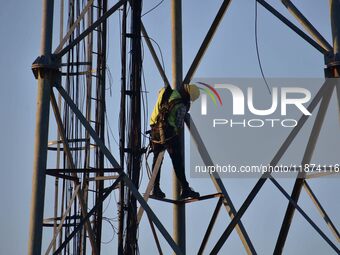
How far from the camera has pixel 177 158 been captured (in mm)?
12414

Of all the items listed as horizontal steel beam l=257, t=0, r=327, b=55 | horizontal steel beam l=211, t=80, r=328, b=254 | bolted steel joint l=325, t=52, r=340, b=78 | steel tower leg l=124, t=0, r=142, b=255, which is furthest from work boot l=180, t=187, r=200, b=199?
horizontal steel beam l=257, t=0, r=327, b=55

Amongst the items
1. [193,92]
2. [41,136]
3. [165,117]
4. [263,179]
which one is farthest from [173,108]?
[41,136]

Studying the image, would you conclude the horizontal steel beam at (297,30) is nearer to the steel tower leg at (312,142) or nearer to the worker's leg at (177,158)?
the steel tower leg at (312,142)

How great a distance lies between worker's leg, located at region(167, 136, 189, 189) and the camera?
1236 centimetres

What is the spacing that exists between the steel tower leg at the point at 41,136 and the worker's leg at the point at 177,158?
2911 mm

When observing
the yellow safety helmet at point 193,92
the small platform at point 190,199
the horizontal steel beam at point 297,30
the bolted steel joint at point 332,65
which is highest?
the horizontal steel beam at point 297,30

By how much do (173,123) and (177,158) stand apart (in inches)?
25.5

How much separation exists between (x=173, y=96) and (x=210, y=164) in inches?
54.5

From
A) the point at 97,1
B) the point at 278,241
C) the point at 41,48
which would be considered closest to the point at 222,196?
the point at 278,241

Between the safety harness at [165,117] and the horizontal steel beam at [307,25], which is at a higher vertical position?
the horizontal steel beam at [307,25]

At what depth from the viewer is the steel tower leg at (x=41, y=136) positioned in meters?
9.75

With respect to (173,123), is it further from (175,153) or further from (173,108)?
(175,153)

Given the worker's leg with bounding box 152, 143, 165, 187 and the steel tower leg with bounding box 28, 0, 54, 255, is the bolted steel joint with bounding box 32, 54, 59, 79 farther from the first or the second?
the worker's leg with bounding box 152, 143, 165, 187

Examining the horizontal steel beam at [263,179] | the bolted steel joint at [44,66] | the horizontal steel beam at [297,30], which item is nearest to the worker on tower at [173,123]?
the horizontal steel beam at [263,179]
